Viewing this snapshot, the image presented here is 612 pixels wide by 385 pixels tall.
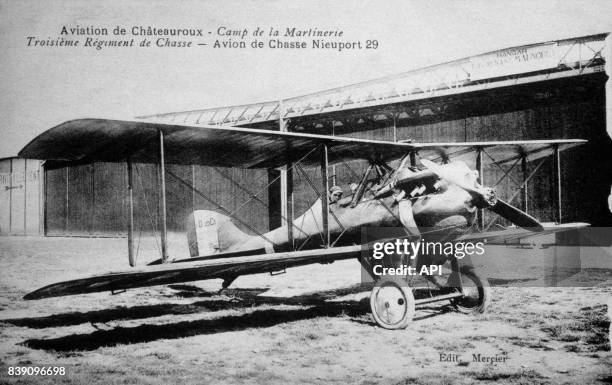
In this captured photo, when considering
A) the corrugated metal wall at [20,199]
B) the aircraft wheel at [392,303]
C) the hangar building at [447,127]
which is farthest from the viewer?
the corrugated metal wall at [20,199]

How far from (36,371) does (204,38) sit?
148 inches

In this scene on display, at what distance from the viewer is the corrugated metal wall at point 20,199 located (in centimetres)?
1014

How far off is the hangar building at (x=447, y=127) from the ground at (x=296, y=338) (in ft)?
7.26

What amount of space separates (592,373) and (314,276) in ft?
19.2

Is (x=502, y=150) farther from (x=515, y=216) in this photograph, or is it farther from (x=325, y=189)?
(x=325, y=189)

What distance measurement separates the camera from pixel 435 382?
11.3 ft

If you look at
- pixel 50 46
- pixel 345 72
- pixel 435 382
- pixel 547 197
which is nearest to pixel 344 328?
pixel 435 382

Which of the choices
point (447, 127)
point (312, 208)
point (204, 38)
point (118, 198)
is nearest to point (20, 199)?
point (118, 198)

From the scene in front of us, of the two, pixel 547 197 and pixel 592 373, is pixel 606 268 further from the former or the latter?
pixel 592 373

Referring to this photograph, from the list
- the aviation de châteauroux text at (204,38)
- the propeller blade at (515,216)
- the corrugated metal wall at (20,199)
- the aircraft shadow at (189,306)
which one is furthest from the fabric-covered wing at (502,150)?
the corrugated metal wall at (20,199)

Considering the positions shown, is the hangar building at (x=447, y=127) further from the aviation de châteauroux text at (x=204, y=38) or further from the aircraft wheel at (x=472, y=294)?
the aircraft wheel at (x=472, y=294)

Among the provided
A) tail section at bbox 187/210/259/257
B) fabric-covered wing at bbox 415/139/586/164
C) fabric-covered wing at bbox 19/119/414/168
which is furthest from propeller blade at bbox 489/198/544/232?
tail section at bbox 187/210/259/257

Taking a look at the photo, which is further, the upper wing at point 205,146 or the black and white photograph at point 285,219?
the black and white photograph at point 285,219

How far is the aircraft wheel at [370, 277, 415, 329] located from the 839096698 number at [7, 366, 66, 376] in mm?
3091
